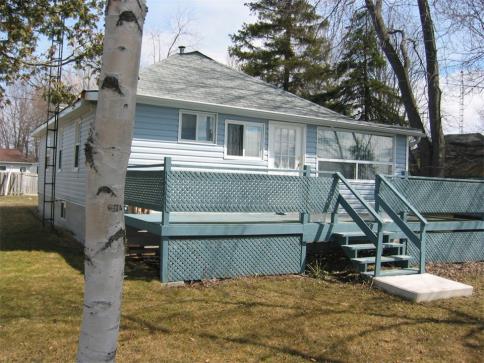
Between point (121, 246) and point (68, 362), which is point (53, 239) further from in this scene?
point (121, 246)

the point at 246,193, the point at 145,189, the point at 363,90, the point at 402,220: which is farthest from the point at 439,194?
the point at 363,90

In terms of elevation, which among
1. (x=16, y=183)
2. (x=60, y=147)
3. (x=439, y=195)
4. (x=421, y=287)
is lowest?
(x=421, y=287)

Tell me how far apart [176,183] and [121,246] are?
5.14 m

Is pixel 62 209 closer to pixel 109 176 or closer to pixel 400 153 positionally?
pixel 400 153

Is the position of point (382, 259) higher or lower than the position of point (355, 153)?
lower

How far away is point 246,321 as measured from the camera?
17.7ft

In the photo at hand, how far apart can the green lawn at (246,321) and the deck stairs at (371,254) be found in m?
0.38

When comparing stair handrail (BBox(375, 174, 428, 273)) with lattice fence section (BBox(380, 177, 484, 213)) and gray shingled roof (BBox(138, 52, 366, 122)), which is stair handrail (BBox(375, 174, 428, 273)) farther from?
gray shingled roof (BBox(138, 52, 366, 122))

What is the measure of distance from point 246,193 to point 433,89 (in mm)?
10451

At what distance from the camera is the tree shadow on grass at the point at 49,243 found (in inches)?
317

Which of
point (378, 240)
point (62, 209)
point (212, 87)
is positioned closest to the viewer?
point (378, 240)

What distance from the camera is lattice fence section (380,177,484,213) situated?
30.1 feet

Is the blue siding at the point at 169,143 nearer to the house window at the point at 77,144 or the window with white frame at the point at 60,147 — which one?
the house window at the point at 77,144

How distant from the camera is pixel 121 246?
207 cm
